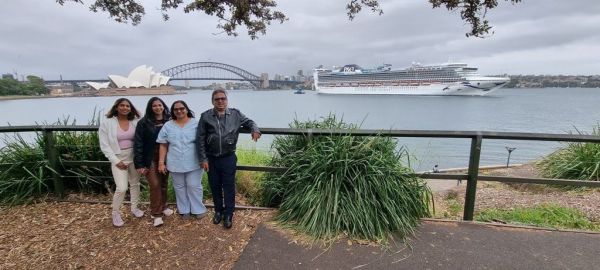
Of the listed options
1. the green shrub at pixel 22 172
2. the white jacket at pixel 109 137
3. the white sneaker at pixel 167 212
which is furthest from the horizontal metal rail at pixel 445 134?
the white sneaker at pixel 167 212

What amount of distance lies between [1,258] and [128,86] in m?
54.6

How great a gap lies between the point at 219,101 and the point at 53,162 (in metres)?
2.67

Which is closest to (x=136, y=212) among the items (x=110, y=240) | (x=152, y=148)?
(x=110, y=240)

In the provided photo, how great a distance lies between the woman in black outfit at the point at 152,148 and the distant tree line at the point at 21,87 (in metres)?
50.8

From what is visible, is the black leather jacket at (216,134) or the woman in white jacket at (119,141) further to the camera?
the woman in white jacket at (119,141)

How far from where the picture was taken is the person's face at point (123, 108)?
12.0 feet

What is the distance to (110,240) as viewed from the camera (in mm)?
3586

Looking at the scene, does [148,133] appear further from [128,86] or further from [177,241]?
[128,86]

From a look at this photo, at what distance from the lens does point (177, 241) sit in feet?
11.5

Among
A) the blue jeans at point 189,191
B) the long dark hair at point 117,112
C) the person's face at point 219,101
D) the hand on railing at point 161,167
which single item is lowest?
the blue jeans at point 189,191

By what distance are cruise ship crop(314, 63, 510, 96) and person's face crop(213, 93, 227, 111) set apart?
79.2 m

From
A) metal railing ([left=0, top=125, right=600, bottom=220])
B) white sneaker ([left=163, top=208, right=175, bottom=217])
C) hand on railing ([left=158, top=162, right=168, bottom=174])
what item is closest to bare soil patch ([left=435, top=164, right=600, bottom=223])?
metal railing ([left=0, top=125, right=600, bottom=220])

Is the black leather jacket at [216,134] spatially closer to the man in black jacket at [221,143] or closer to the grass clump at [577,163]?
the man in black jacket at [221,143]

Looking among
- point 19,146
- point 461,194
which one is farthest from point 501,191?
point 19,146
